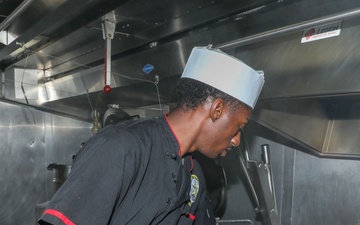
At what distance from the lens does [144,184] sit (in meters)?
0.88

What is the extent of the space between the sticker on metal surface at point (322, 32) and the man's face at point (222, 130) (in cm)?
30

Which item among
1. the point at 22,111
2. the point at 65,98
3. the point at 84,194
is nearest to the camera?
the point at 84,194

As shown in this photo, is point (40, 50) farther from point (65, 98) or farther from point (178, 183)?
point (178, 183)

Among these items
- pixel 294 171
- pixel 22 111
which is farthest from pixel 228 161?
pixel 22 111

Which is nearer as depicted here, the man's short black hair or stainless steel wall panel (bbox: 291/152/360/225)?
the man's short black hair

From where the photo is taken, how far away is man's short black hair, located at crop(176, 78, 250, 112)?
3.16 ft

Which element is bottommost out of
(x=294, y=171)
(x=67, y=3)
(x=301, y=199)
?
(x=301, y=199)

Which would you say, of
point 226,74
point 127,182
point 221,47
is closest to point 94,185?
point 127,182

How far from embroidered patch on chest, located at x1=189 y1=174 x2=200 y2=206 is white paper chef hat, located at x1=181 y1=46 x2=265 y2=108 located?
0.33 metres

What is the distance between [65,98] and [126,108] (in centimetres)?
42

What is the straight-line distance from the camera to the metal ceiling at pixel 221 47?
1018 mm

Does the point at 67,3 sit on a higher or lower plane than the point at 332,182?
higher

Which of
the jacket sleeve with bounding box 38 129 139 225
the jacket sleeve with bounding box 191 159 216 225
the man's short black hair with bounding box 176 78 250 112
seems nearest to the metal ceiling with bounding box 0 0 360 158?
the man's short black hair with bounding box 176 78 250 112

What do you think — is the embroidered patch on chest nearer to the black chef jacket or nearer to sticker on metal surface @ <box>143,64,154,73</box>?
the black chef jacket
